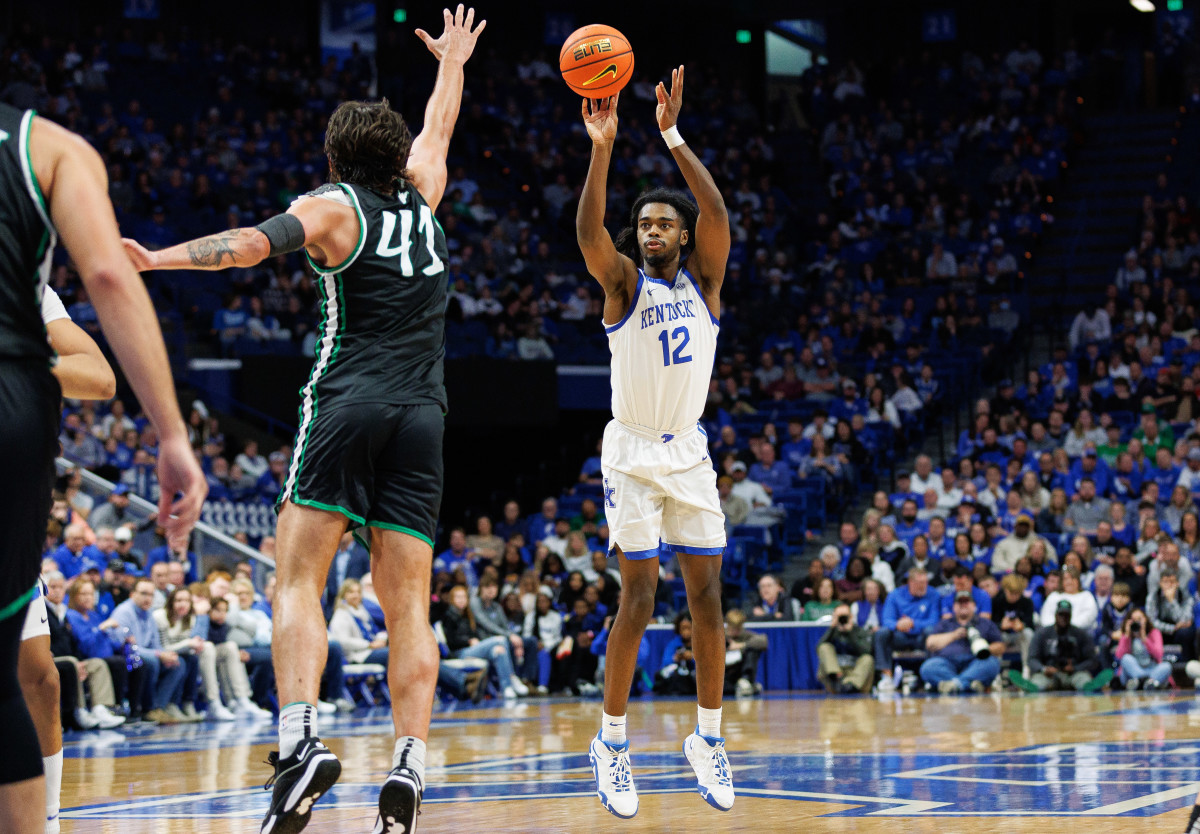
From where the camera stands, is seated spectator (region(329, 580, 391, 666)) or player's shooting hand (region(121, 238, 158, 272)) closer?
player's shooting hand (region(121, 238, 158, 272))

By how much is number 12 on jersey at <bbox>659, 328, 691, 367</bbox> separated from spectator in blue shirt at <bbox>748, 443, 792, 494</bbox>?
1336cm

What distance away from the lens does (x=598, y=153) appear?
225 inches

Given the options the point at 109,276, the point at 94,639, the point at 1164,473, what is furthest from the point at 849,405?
the point at 109,276

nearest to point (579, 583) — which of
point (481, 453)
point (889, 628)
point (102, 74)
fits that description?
point (889, 628)

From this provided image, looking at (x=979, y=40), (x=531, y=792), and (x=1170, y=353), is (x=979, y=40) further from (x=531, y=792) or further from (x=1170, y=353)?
(x=531, y=792)

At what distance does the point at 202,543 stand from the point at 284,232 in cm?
1127

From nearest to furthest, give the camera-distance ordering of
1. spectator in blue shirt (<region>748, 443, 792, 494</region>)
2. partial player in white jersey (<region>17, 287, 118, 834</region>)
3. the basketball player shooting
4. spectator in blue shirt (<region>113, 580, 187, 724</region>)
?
partial player in white jersey (<region>17, 287, 118, 834</region>), the basketball player shooting, spectator in blue shirt (<region>113, 580, 187, 724</region>), spectator in blue shirt (<region>748, 443, 792, 494</region>)

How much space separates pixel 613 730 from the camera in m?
5.94

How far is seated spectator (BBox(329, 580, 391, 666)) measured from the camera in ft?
47.4

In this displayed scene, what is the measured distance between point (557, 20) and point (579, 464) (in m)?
12.0

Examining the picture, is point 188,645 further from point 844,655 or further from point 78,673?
point 844,655

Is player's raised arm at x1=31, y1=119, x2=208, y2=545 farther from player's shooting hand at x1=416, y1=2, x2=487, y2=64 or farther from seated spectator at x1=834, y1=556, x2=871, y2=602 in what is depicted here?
seated spectator at x1=834, y1=556, x2=871, y2=602

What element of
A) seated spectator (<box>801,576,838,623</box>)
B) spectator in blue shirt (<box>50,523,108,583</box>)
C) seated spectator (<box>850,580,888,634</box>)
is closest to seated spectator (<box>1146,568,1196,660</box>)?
seated spectator (<box>850,580,888,634</box>)

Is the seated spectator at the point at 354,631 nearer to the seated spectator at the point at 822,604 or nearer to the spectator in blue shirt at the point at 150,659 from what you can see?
the spectator in blue shirt at the point at 150,659
